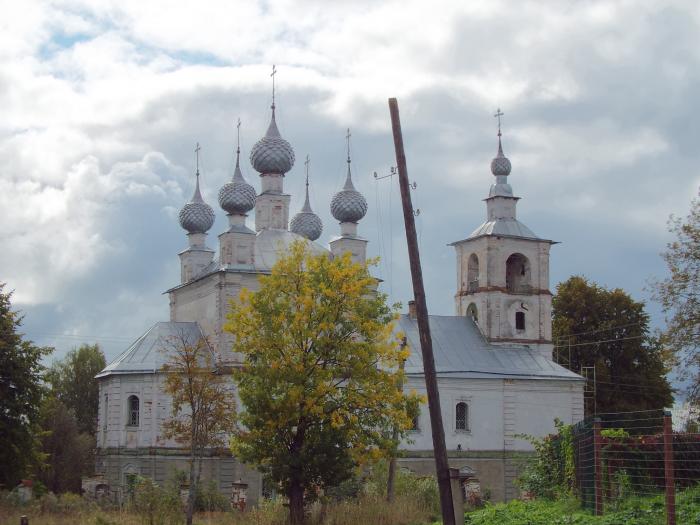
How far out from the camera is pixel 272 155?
4578 centimetres

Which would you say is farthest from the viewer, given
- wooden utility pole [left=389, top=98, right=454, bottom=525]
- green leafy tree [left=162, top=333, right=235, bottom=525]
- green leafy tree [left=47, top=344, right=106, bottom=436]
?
green leafy tree [left=47, top=344, right=106, bottom=436]

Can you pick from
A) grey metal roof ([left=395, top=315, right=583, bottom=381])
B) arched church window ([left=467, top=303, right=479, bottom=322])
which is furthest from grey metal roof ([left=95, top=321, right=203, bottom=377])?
arched church window ([left=467, top=303, right=479, bottom=322])

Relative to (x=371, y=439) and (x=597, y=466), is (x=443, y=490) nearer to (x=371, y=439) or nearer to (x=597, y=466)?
(x=597, y=466)

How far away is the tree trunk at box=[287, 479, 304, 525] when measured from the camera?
26.0 metres

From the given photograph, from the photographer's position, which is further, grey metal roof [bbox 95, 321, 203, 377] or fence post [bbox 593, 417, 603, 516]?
grey metal roof [bbox 95, 321, 203, 377]

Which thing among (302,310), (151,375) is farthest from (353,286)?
(151,375)

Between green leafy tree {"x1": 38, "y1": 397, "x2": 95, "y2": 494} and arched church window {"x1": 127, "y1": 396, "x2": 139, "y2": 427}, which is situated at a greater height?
arched church window {"x1": 127, "y1": 396, "x2": 139, "y2": 427}

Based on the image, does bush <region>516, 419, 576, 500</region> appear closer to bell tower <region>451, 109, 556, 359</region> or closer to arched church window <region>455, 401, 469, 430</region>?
arched church window <region>455, 401, 469, 430</region>

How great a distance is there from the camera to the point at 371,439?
87.2 feet

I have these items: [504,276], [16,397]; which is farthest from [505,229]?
[16,397]

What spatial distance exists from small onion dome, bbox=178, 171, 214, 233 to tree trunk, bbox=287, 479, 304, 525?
Result: 953 inches

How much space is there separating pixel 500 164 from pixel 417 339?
9.42 m

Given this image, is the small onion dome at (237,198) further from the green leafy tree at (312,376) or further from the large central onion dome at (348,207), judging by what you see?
the green leafy tree at (312,376)

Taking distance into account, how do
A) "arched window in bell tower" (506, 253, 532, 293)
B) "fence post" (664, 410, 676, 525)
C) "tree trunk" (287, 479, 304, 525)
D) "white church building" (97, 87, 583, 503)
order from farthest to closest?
"arched window in bell tower" (506, 253, 532, 293) < "white church building" (97, 87, 583, 503) < "tree trunk" (287, 479, 304, 525) < "fence post" (664, 410, 676, 525)
